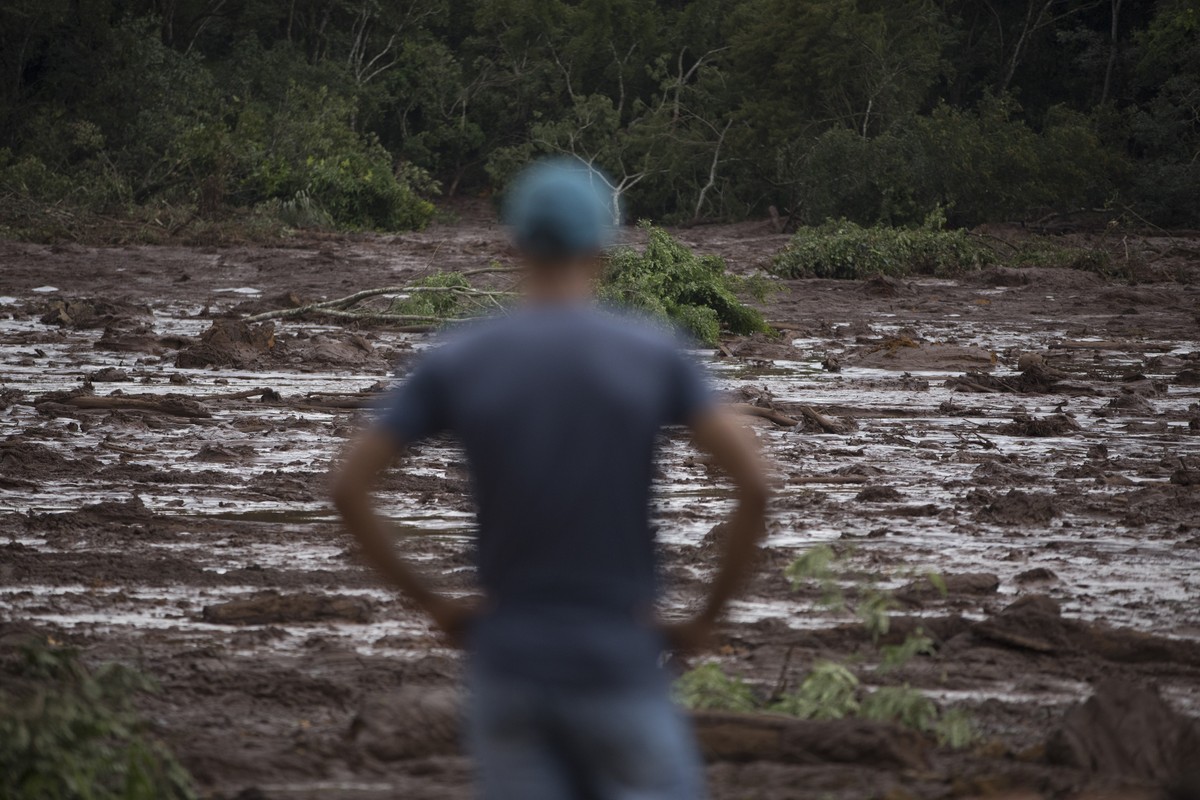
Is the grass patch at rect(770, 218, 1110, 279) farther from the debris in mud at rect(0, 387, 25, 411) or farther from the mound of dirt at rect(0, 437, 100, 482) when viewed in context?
the mound of dirt at rect(0, 437, 100, 482)

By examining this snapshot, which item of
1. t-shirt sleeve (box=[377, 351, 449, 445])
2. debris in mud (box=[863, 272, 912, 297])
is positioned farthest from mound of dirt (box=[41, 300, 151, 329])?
t-shirt sleeve (box=[377, 351, 449, 445])

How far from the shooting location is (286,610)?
6.96 metres

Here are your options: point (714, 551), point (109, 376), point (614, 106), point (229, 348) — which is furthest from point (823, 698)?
point (614, 106)

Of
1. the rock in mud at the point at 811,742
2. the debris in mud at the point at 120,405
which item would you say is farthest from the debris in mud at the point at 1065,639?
the debris in mud at the point at 120,405

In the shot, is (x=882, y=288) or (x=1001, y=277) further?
(x=1001, y=277)

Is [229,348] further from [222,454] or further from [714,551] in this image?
[714,551]

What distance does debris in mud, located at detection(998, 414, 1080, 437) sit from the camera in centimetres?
1316

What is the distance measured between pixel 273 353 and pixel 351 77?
40969 mm

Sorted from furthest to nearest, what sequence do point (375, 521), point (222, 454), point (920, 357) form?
1. point (920, 357)
2. point (222, 454)
3. point (375, 521)

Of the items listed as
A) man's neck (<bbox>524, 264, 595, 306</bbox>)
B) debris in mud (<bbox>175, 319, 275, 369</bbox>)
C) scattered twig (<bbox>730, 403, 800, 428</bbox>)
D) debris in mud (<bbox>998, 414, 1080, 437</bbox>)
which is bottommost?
debris in mud (<bbox>175, 319, 275, 369</bbox>)

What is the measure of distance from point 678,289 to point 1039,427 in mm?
8086

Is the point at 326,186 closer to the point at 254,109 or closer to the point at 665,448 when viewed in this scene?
the point at 254,109

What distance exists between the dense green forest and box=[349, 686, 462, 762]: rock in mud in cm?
2933

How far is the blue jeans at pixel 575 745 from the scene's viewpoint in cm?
278
